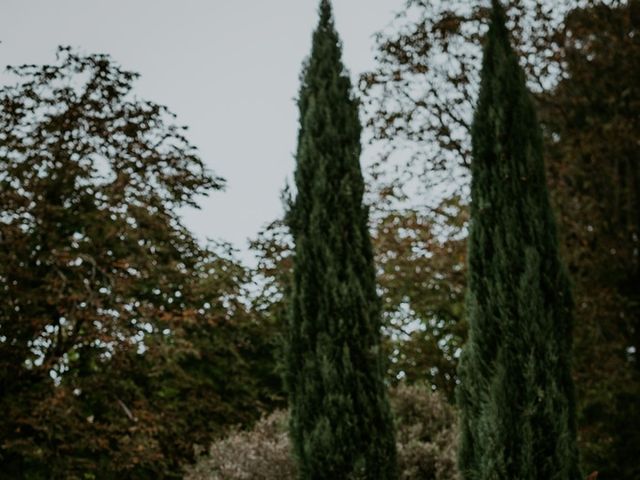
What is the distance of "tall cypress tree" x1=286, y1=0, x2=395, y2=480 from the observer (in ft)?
20.2

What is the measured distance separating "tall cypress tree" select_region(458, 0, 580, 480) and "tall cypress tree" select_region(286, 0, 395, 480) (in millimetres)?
810

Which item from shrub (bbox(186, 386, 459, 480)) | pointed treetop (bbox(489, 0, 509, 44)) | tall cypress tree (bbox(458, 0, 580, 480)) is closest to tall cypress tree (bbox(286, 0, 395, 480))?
shrub (bbox(186, 386, 459, 480))

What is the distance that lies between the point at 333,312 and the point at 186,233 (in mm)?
4346

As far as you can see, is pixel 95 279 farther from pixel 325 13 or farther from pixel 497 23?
pixel 497 23

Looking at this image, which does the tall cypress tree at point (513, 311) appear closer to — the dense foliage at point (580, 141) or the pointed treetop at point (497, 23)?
the pointed treetop at point (497, 23)

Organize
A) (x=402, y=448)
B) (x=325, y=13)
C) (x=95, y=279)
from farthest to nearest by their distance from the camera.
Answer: (x=95, y=279), (x=325, y=13), (x=402, y=448)

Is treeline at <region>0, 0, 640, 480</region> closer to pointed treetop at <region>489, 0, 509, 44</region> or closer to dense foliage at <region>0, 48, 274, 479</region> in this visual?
dense foliage at <region>0, 48, 274, 479</region>

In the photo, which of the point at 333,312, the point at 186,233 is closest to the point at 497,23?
the point at 333,312

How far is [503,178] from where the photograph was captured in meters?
6.28

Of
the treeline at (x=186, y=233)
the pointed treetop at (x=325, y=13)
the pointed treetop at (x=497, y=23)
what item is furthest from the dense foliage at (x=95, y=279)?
the pointed treetop at (x=497, y=23)

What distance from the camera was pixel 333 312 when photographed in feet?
21.4

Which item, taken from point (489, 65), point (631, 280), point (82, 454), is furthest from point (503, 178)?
point (82, 454)

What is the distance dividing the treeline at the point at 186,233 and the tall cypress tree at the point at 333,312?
4.79 ft

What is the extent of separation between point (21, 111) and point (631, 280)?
821cm
